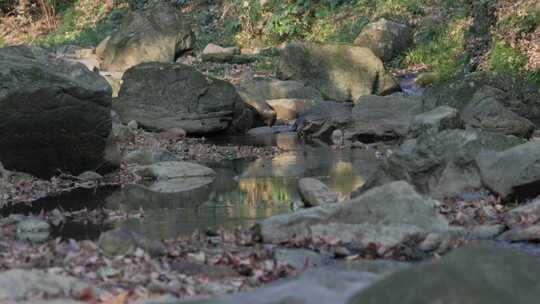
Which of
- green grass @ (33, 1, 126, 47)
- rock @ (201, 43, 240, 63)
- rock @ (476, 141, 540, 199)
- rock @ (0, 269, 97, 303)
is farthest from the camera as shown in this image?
Result: green grass @ (33, 1, 126, 47)

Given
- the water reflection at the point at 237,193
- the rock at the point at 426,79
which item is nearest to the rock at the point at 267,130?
the water reflection at the point at 237,193

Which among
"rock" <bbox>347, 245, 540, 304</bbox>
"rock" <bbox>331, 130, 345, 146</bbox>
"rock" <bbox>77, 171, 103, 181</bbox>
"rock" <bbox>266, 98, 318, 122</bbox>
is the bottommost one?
"rock" <bbox>77, 171, 103, 181</bbox>

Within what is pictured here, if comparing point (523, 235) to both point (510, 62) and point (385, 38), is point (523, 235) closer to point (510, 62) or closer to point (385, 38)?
point (510, 62)

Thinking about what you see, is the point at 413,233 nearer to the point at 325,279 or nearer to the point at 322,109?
the point at 325,279

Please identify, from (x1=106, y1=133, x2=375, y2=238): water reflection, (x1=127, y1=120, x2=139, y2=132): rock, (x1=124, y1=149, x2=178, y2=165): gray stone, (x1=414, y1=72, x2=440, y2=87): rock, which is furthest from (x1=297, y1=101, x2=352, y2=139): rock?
(x1=124, y1=149, x2=178, y2=165): gray stone

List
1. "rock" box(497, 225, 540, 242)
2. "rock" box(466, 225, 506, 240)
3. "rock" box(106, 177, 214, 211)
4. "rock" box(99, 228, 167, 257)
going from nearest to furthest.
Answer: "rock" box(99, 228, 167, 257) → "rock" box(497, 225, 540, 242) → "rock" box(466, 225, 506, 240) → "rock" box(106, 177, 214, 211)

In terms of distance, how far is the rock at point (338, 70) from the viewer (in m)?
24.8

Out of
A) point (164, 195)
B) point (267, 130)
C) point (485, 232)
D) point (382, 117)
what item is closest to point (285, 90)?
point (267, 130)

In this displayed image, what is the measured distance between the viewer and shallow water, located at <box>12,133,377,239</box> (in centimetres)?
1037

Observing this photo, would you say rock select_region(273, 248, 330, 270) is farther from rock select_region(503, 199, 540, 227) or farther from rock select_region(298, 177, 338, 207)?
rock select_region(298, 177, 338, 207)

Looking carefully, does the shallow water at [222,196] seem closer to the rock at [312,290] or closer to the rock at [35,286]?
the rock at [35,286]

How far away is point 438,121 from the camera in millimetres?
15359

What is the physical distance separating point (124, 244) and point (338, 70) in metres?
17.5

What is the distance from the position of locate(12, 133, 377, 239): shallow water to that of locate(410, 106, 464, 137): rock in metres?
1.19
